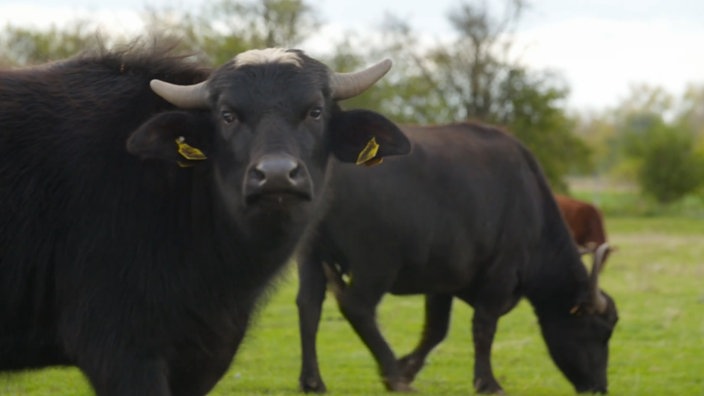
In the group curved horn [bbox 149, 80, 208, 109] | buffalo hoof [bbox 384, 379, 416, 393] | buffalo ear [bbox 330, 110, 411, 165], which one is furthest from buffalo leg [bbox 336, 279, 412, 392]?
curved horn [bbox 149, 80, 208, 109]

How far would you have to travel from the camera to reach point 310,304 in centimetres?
1048

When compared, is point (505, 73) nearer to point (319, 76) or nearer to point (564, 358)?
point (564, 358)

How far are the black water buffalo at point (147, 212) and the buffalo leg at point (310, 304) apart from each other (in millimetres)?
4132

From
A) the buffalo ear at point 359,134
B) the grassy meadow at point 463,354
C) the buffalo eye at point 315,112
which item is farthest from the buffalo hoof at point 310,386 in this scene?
the buffalo eye at point 315,112

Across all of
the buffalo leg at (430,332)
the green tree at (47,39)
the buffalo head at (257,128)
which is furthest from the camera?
the green tree at (47,39)

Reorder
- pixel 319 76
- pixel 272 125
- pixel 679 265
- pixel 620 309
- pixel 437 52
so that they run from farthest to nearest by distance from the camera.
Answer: pixel 437 52 < pixel 679 265 < pixel 620 309 < pixel 319 76 < pixel 272 125

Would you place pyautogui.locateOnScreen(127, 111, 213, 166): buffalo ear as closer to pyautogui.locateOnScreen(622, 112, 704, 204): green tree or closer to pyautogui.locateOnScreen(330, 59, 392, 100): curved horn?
pyautogui.locateOnScreen(330, 59, 392, 100): curved horn

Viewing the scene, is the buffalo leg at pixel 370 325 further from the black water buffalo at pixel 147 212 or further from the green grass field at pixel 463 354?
the black water buffalo at pixel 147 212

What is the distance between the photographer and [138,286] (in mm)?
5824

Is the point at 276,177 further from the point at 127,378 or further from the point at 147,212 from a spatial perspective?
the point at 127,378

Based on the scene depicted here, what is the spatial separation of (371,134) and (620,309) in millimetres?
12469

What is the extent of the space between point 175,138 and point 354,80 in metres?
1.06

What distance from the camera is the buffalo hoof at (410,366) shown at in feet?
36.8

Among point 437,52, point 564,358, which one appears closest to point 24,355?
point 564,358
